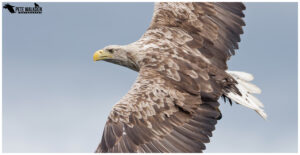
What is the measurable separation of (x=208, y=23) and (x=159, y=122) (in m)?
2.71

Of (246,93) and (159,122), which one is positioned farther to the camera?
(246,93)

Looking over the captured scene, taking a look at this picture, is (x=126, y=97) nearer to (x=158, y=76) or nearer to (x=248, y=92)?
(x=158, y=76)

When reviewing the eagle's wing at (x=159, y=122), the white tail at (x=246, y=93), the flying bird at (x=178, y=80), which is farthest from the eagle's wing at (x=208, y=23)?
the eagle's wing at (x=159, y=122)

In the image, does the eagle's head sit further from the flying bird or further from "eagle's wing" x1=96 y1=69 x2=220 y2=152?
"eagle's wing" x1=96 y1=69 x2=220 y2=152

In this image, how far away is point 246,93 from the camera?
13.1 m

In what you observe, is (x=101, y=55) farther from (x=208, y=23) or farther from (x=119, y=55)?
(x=208, y=23)

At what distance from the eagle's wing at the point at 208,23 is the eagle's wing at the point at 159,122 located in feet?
4.84

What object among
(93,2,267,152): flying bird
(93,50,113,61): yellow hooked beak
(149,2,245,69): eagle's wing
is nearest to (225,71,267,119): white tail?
(93,2,267,152): flying bird

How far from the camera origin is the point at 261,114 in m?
12.7

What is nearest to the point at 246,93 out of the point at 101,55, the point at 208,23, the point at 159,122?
the point at 208,23

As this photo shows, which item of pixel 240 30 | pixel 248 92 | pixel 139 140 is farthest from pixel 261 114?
pixel 139 140

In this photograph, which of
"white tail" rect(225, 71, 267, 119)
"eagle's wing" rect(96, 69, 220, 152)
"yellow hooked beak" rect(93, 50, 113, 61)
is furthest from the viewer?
"yellow hooked beak" rect(93, 50, 113, 61)

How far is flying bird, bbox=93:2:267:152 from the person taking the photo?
11.5m

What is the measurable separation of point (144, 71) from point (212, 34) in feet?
5.87
